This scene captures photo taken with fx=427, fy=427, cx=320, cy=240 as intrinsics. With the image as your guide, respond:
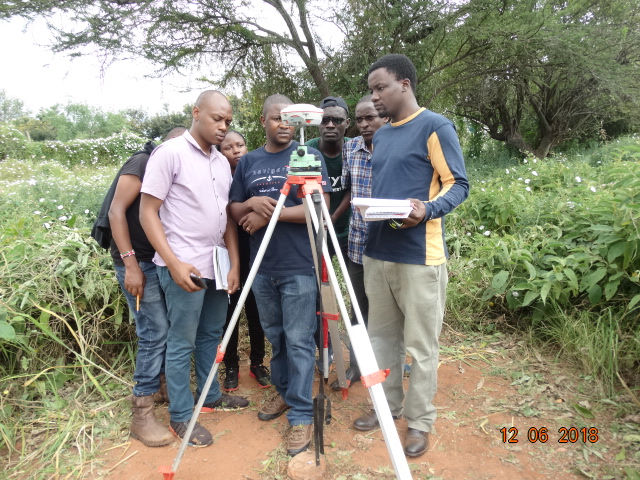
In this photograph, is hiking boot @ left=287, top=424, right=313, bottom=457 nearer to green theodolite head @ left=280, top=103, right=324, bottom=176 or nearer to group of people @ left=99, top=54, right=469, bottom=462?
group of people @ left=99, top=54, right=469, bottom=462

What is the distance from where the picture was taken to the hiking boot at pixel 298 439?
229 centimetres

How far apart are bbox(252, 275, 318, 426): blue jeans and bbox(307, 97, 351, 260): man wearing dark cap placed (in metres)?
0.74

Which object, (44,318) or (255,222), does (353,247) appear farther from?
(44,318)

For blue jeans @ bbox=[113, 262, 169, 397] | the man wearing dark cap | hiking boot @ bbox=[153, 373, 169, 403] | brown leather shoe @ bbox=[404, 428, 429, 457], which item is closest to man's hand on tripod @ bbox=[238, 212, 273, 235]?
blue jeans @ bbox=[113, 262, 169, 397]

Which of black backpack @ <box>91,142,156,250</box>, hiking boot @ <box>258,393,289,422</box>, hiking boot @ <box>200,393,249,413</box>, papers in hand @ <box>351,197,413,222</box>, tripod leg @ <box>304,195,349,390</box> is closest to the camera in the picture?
papers in hand @ <box>351,197,413,222</box>

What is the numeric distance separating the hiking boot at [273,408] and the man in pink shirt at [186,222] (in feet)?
1.17

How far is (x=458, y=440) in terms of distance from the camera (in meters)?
2.40

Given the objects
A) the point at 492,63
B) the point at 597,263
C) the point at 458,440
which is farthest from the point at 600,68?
the point at 458,440

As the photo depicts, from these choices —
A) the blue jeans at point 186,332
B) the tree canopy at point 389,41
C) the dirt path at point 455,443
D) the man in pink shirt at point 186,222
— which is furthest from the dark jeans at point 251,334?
the tree canopy at point 389,41

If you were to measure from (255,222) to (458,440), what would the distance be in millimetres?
1669

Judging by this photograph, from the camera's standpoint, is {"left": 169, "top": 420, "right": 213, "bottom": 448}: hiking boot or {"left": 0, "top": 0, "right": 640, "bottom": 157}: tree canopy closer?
{"left": 169, "top": 420, "right": 213, "bottom": 448}: hiking boot

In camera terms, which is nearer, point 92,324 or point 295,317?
point 295,317

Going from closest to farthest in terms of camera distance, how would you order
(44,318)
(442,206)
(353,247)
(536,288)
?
(442,206) < (44,318) < (353,247) < (536,288)

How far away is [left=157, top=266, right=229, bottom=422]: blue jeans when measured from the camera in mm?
2316
